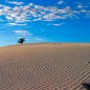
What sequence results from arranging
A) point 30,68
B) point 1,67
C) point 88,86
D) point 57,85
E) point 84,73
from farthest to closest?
point 1,67 < point 30,68 < point 84,73 < point 57,85 < point 88,86

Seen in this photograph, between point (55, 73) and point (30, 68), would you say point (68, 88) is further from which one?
point (30, 68)

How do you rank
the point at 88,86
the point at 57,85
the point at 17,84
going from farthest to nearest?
the point at 17,84
the point at 57,85
the point at 88,86

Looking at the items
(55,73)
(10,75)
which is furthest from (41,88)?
(10,75)

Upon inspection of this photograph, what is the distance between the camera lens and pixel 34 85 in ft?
39.3

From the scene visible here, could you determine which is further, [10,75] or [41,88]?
[10,75]

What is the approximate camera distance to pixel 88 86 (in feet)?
35.5

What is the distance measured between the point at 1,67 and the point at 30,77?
433 centimetres

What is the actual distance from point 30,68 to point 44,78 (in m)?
3.13

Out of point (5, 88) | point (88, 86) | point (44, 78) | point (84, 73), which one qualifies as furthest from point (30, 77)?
point (88, 86)

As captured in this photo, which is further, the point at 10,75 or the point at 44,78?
the point at 10,75

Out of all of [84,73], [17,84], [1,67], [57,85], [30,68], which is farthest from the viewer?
[1,67]

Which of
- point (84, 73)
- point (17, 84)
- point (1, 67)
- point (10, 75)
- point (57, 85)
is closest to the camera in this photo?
point (57, 85)

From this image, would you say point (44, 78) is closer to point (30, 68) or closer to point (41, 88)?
point (41, 88)

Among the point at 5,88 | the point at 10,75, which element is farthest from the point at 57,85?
the point at 10,75
